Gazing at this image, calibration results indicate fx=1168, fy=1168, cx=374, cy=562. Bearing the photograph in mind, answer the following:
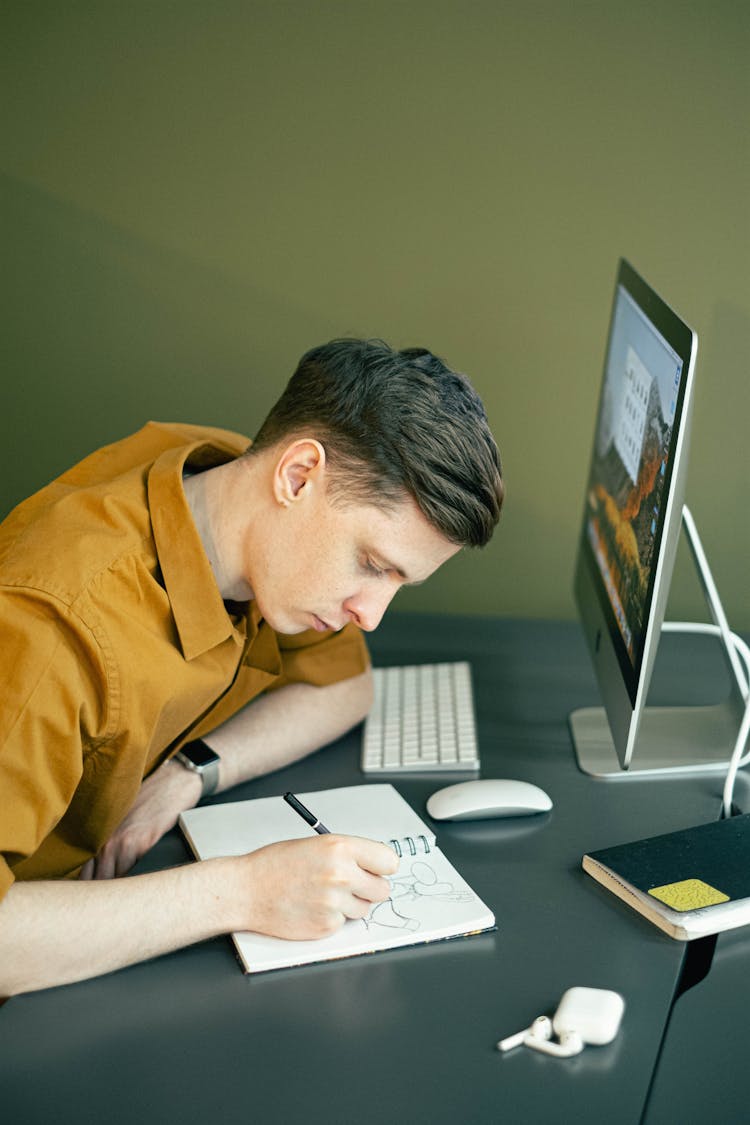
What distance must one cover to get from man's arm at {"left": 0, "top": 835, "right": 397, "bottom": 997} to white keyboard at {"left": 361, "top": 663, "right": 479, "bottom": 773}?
324 millimetres

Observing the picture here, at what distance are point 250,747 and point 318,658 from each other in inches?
7.2

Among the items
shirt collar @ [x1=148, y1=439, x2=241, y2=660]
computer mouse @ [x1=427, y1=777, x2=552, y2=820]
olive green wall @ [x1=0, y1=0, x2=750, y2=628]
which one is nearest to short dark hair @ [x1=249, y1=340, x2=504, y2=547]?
shirt collar @ [x1=148, y1=439, x2=241, y2=660]

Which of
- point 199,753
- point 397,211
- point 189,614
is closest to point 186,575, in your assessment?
point 189,614

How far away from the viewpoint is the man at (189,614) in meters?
0.99

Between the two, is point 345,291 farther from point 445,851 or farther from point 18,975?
point 18,975

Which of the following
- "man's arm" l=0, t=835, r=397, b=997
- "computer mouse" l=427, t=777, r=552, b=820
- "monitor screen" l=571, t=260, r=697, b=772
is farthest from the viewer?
"computer mouse" l=427, t=777, r=552, b=820

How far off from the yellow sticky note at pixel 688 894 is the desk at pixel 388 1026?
3cm

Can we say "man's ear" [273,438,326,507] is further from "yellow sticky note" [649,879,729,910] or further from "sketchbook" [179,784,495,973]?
"yellow sticky note" [649,879,729,910]

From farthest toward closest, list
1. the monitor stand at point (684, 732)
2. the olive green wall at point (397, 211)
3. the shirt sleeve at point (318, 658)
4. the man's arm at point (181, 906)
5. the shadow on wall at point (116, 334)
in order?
the shadow on wall at point (116, 334), the olive green wall at point (397, 211), the shirt sleeve at point (318, 658), the monitor stand at point (684, 732), the man's arm at point (181, 906)

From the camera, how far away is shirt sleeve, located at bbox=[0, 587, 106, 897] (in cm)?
98

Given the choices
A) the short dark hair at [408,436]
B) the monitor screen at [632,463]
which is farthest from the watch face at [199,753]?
the monitor screen at [632,463]

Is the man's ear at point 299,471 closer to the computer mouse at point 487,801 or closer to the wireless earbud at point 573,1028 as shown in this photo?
the computer mouse at point 487,801

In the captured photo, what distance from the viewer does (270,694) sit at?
1479 mm

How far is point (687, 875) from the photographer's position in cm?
109
